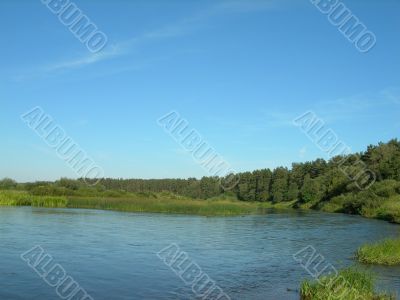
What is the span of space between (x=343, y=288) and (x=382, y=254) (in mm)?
9456

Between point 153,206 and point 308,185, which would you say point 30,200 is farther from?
point 308,185

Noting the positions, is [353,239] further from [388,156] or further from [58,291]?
[388,156]

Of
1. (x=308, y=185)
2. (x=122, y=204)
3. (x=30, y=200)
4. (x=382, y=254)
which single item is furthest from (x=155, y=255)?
(x=308, y=185)

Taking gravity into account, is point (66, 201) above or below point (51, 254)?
above

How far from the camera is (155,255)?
26297 mm

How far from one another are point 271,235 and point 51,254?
20.0 meters

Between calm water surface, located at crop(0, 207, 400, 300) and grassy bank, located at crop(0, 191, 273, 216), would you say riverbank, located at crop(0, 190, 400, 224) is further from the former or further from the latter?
calm water surface, located at crop(0, 207, 400, 300)

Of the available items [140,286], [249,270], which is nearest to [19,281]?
[140,286]

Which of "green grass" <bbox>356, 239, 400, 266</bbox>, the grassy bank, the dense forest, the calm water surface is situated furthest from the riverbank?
"green grass" <bbox>356, 239, 400, 266</bbox>

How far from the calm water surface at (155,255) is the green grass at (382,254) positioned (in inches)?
30.1

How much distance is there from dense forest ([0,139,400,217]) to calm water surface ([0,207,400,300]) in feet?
101

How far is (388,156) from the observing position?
282 feet

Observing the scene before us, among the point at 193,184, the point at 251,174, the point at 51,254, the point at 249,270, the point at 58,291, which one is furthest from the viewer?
the point at 193,184

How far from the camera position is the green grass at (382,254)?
23.8m
